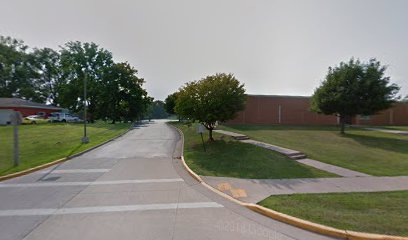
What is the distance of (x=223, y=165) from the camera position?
11.0 m

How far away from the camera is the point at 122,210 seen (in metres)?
6.05

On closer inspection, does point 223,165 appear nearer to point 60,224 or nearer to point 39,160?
point 60,224

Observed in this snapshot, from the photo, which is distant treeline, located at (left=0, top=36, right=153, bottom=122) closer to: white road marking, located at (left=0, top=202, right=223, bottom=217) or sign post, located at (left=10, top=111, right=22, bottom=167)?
sign post, located at (left=10, top=111, right=22, bottom=167)

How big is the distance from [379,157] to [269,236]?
38.1ft

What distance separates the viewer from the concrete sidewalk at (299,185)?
7.33 metres

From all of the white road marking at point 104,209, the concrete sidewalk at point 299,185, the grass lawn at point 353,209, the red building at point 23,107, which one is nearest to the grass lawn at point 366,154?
the concrete sidewalk at point 299,185

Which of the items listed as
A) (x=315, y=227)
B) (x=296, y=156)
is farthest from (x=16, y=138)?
(x=296, y=156)

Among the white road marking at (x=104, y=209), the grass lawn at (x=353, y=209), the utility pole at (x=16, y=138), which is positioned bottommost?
the white road marking at (x=104, y=209)

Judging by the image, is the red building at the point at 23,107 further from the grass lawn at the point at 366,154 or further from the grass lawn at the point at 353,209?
the grass lawn at the point at 353,209

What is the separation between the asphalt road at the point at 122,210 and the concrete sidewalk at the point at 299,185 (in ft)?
2.42

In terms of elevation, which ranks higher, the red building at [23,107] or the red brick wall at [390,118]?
the red building at [23,107]

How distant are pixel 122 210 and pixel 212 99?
33.2ft

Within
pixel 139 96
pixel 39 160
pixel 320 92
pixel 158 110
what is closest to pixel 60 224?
pixel 39 160

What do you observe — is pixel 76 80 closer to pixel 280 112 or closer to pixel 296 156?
pixel 280 112
